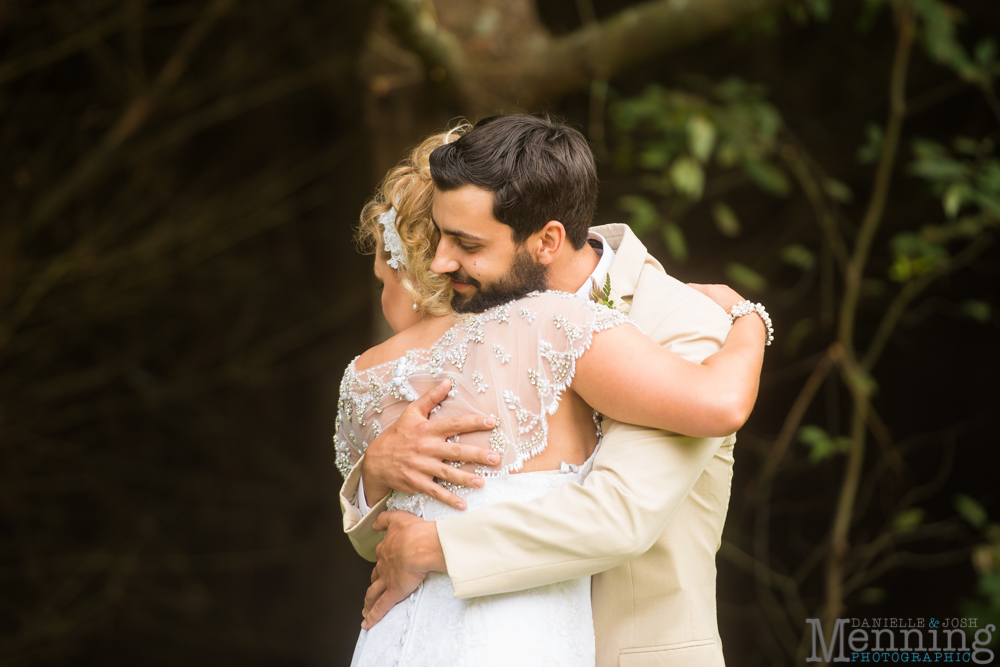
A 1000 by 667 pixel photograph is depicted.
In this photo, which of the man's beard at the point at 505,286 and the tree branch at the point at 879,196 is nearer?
the man's beard at the point at 505,286

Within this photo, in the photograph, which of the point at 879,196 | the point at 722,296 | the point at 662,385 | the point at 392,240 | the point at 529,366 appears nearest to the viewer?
the point at 662,385

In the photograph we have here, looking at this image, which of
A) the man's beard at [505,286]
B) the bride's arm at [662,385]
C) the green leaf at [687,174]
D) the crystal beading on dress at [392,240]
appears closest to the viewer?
the bride's arm at [662,385]

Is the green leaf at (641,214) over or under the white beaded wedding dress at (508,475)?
over

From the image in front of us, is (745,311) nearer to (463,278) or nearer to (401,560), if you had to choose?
(463,278)

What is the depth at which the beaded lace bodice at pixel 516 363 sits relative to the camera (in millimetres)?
1351

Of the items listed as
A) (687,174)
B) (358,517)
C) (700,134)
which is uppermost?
(700,134)

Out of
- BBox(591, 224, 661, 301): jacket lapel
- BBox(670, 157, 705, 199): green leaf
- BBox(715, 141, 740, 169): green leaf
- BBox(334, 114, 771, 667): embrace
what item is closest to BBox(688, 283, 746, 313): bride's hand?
BBox(334, 114, 771, 667): embrace

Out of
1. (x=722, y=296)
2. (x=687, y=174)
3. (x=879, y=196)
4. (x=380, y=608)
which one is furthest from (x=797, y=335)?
(x=380, y=608)

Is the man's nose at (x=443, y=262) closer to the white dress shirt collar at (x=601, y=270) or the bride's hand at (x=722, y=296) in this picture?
the white dress shirt collar at (x=601, y=270)

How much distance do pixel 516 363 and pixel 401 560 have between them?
0.40 m

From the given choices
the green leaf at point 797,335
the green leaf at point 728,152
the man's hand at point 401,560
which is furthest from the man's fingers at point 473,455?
the green leaf at point 797,335

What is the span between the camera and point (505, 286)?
147 cm

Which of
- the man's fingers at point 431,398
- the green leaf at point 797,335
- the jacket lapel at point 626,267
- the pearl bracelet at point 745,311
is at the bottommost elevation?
the man's fingers at point 431,398

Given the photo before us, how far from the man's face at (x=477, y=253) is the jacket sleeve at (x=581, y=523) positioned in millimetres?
342
